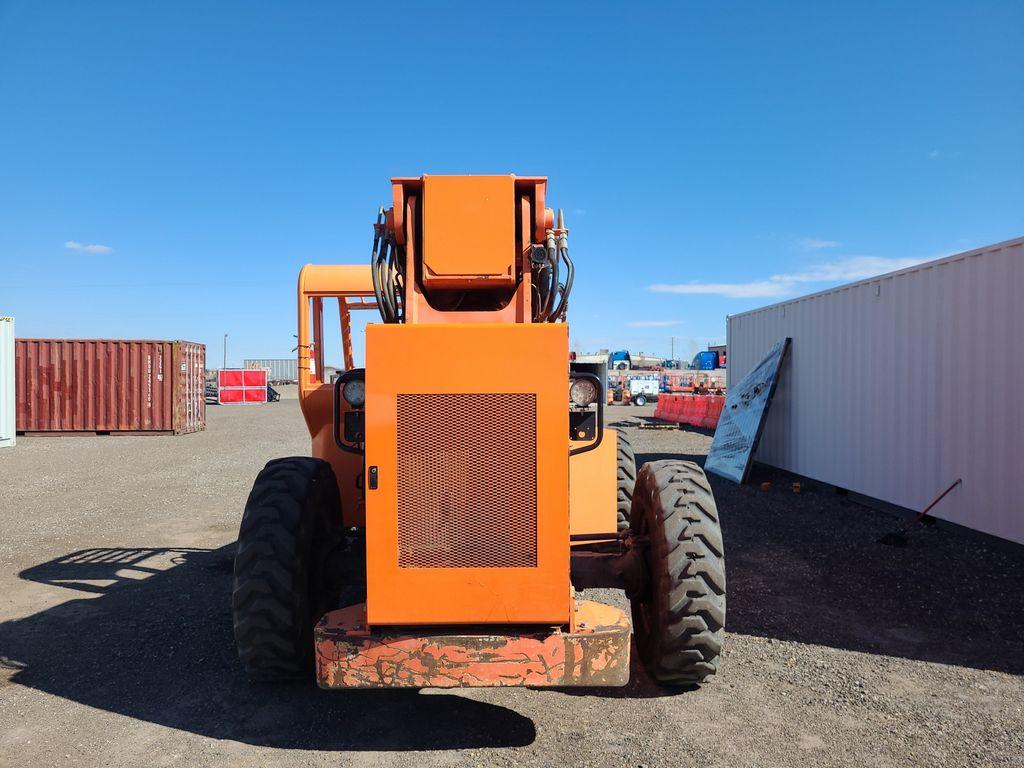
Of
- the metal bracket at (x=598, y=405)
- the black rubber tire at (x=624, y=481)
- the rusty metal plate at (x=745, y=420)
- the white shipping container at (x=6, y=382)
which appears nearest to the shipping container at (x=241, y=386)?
the white shipping container at (x=6, y=382)

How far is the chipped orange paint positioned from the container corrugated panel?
6.18m

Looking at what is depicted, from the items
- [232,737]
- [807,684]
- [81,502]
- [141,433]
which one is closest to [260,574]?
[232,737]

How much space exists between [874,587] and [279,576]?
5387 mm

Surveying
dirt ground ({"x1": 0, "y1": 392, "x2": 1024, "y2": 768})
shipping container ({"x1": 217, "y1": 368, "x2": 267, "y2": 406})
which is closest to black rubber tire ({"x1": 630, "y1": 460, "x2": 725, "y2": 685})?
dirt ground ({"x1": 0, "y1": 392, "x2": 1024, "y2": 768})

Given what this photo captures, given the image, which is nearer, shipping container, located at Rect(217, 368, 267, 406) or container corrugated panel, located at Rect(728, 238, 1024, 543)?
container corrugated panel, located at Rect(728, 238, 1024, 543)

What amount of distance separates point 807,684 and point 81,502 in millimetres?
10628

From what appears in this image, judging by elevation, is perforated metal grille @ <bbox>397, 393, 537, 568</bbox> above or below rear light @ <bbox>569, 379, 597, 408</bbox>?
below

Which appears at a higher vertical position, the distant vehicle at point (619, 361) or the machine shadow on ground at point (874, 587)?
the distant vehicle at point (619, 361)

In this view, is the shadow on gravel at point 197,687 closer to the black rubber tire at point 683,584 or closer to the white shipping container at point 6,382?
the black rubber tire at point 683,584

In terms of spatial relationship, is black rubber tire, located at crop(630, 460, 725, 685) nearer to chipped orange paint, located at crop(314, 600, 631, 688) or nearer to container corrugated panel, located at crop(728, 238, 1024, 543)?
chipped orange paint, located at crop(314, 600, 631, 688)

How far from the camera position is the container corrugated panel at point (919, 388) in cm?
723

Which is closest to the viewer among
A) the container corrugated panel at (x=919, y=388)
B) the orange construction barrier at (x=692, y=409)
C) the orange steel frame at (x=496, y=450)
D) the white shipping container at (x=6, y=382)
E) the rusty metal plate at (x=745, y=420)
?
the orange steel frame at (x=496, y=450)

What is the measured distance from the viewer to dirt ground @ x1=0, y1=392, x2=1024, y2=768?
11.3ft

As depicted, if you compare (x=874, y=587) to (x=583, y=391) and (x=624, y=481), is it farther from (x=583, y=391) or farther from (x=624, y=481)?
(x=583, y=391)
